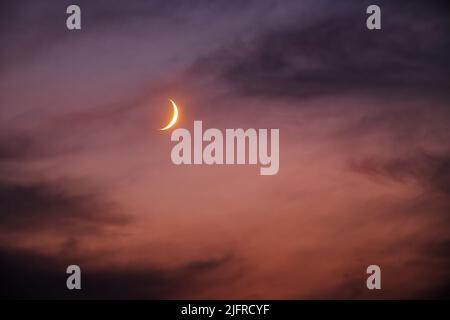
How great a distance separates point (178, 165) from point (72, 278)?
1.34 m

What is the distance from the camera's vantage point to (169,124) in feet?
17.1
